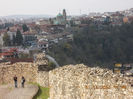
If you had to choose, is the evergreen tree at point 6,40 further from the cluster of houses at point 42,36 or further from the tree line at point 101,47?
the tree line at point 101,47

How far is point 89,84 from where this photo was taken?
6184mm

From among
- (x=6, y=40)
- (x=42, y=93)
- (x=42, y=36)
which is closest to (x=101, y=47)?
(x=42, y=36)

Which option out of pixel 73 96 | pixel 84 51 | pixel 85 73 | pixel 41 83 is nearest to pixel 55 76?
pixel 73 96

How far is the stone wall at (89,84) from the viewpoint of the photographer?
5.39 meters

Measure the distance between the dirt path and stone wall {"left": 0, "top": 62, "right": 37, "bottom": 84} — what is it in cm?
130

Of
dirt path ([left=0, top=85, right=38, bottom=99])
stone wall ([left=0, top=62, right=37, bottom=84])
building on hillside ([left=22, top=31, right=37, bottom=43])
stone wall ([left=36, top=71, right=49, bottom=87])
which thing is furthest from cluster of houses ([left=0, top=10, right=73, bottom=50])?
dirt path ([left=0, top=85, right=38, bottom=99])

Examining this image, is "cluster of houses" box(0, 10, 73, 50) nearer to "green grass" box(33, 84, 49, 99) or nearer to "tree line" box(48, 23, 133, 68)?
"tree line" box(48, 23, 133, 68)

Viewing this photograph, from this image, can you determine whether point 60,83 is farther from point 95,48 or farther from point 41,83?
point 95,48

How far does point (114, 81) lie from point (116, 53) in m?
83.3

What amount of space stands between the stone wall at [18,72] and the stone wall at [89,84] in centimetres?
558

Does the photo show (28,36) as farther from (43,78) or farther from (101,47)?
(43,78)

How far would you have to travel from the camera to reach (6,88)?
12906mm

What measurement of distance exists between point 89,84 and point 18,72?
28.7ft

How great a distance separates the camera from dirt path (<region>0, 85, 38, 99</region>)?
36.4 feet
